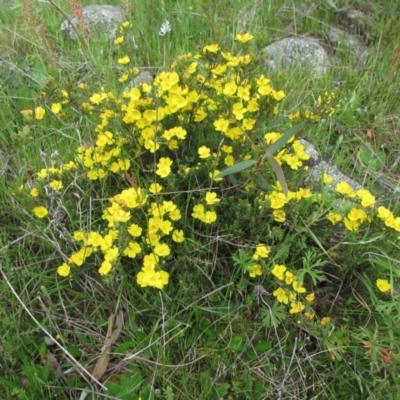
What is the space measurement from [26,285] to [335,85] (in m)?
2.06

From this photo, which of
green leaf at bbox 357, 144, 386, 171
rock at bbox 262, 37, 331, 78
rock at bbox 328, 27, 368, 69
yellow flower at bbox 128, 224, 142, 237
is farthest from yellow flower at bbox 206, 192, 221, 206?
rock at bbox 328, 27, 368, 69

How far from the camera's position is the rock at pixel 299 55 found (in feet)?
9.82

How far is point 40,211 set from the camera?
1.89 meters

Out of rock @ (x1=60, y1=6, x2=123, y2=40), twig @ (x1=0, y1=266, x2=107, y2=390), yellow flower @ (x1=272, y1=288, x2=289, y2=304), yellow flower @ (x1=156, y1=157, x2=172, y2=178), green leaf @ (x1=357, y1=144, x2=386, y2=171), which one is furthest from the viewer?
rock @ (x1=60, y1=6, x2=123, y2=40)

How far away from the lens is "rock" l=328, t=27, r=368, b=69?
10.1ft

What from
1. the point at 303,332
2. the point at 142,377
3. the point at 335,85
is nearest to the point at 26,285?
the point at 142,377

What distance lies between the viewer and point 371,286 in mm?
1855

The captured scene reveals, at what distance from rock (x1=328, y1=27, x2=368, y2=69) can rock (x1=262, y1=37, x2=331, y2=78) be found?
100 mm

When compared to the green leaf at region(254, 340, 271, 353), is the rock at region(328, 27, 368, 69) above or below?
above

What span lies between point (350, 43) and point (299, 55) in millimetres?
396

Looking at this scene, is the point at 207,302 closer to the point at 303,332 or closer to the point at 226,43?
the point at 303,332

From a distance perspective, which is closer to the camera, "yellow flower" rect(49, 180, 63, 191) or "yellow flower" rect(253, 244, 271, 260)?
"yellow flower" rect(253, 244, 271, 260)

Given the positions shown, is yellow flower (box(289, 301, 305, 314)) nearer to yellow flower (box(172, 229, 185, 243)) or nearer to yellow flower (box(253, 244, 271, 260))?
yellow flower (box(253, 244, 271, 260))

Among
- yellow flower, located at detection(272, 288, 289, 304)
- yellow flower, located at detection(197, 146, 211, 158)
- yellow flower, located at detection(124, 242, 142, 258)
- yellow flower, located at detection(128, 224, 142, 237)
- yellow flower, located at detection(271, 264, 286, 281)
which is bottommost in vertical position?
yellow flower, located at detection(272, 288, 289, 304)
